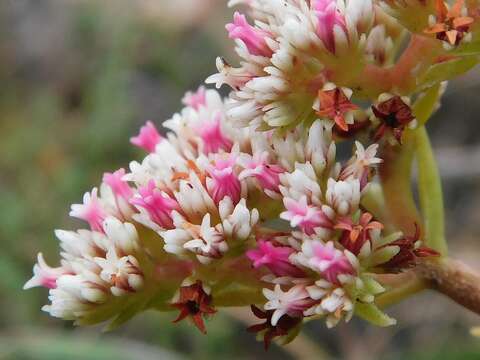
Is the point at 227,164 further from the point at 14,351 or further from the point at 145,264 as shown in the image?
the point at 14,351

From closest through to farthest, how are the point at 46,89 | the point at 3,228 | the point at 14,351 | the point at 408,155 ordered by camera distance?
the point at 408,155 → the point at 14,351 → the point at 3,228 → the point at 46,89

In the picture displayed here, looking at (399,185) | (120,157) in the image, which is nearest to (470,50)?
(399,185)

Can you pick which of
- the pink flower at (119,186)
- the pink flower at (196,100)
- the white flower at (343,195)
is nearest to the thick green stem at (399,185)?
the white flower at (343,195)

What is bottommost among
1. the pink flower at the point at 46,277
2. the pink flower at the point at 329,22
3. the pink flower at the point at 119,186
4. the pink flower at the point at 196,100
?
the pink flower at the point at 46,277

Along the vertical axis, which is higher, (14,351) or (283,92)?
(283,92)

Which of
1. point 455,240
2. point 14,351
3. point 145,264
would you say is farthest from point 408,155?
point 455,240

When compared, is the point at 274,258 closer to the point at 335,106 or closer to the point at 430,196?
the point at 335,106

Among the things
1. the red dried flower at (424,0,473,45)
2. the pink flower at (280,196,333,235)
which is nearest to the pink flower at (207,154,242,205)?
the pink flower at (280,196,333,235)

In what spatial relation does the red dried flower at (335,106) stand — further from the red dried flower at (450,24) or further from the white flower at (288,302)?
the white flower at (288,302)
